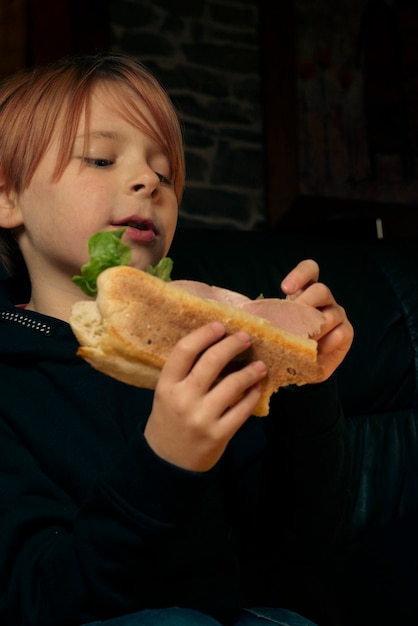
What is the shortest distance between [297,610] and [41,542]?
1.98 feet

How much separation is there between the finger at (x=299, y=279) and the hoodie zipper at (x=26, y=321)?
434mm

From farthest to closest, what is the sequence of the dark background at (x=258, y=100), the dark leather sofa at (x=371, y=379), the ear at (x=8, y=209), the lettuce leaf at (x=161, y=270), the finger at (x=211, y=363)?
the dark background at (x=258, y=100) → the dark leather sofa at (x=371, y=379) → the ear at (x=8, y=209) → the lettuce leaf at (x=161, y=270) → the finger at (x=211, y=363)

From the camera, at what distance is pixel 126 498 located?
38.9 inches

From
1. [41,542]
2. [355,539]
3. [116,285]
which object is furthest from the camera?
[355,539]

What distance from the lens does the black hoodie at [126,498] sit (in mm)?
990

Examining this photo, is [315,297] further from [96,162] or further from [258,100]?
[258,100]

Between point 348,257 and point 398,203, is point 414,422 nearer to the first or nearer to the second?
point 348,257

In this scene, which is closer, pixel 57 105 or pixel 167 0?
pixel 57 105

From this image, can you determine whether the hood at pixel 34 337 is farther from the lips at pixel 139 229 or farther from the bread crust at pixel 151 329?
the bread crust at pixel 151 329

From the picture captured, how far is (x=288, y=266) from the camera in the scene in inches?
87.0

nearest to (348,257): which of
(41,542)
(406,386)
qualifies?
(406,386)

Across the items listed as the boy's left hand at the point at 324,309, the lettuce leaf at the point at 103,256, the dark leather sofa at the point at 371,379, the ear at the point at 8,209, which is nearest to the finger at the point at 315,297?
the boy's left hand at the point at 324,309

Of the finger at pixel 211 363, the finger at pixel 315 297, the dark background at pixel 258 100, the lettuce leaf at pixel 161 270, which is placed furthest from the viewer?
the dark background at pixel 258 100

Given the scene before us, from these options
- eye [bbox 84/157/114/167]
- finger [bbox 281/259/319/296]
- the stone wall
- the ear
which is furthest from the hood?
the stone wall
